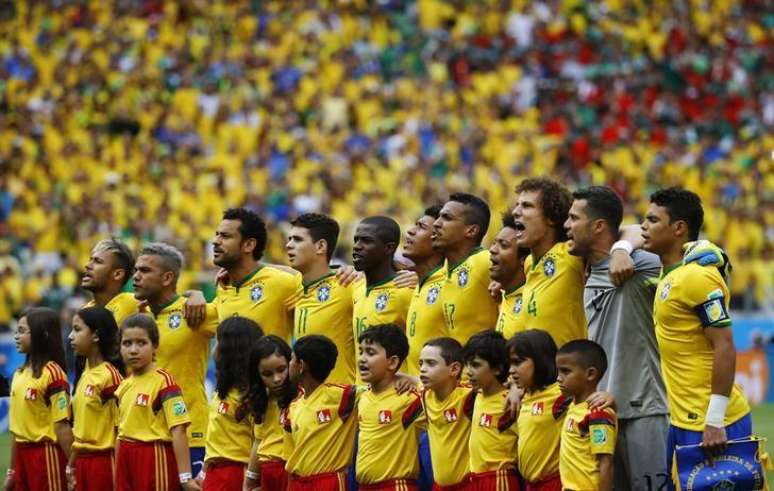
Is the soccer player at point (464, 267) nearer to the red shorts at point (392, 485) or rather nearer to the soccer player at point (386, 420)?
the soccer player at point (386, 420)

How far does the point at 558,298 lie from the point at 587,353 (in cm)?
63

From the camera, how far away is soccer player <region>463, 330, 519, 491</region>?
9039mm

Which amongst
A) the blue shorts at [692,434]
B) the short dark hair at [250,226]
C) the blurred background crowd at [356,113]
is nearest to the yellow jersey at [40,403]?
the short dark hair at [250,226]

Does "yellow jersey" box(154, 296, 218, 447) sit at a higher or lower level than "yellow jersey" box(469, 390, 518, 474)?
higher

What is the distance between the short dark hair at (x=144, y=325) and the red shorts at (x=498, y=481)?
243cm

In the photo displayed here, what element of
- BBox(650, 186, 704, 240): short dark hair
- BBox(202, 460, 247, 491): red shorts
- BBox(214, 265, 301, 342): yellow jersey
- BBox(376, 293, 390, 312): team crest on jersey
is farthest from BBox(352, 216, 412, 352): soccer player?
BBox(650, 186, 704, 240): short dark hair

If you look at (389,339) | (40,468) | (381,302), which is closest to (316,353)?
(389,339)

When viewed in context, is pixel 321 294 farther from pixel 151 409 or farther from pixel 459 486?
pixel 459 486

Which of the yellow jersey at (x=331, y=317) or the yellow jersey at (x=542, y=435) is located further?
the yellow jersey at (x=331, y=317)

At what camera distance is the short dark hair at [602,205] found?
29.5ft

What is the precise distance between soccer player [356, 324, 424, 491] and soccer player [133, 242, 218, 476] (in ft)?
5.55

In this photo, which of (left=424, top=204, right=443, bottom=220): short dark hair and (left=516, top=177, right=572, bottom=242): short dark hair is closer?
(left=516, top=177, right=572, bottom=242): short dark hair

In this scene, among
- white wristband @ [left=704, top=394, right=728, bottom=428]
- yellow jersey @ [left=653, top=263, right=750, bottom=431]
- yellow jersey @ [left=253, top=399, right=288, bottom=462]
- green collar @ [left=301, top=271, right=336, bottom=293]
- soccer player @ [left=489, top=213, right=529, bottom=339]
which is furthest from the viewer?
green collar @ [left=301, top=271, right=336, bottom=293]

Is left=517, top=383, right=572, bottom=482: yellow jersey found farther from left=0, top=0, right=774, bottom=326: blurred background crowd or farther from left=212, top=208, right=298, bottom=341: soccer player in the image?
left=0, top=0, right=774, bottom=326: blurred background crowd
